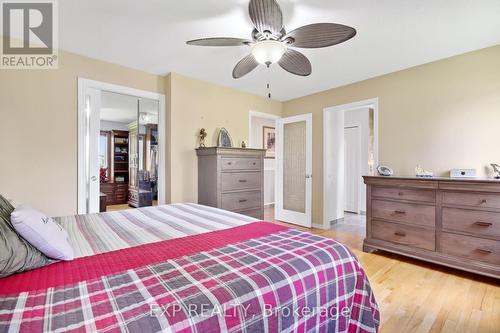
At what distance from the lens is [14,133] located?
2465 millimetres

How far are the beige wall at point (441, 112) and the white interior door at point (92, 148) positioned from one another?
11.8 feet

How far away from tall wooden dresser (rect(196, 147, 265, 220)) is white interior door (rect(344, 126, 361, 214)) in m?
2.96

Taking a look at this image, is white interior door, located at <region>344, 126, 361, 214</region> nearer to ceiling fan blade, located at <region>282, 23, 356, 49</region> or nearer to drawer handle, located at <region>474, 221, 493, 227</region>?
drawer handle, located at <region>474, 221, 493, 227</region>

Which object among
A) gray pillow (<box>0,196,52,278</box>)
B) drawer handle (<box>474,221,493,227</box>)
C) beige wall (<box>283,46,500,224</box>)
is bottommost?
drawer handle (<box>474,221,493,227</box>)

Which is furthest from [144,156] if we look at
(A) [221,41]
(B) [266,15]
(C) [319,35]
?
(C) [319,35]

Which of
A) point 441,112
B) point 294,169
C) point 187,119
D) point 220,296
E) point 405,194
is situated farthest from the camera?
point 294,169

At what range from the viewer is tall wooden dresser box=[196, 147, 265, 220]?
10.6 ft

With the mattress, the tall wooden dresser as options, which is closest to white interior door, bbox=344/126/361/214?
the tall wooden dresser

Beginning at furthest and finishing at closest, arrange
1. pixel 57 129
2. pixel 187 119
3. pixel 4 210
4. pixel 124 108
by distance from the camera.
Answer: pixel 124 108
pixel 187 119
pixel 57 129
pixel 4 210

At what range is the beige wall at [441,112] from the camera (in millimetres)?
A: 2613

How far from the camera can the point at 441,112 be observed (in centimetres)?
292

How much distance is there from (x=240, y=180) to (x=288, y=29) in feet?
6.37

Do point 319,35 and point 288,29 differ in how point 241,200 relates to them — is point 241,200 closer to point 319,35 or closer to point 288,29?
point 288,29

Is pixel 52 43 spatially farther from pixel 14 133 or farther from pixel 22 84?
pixel 14 133
